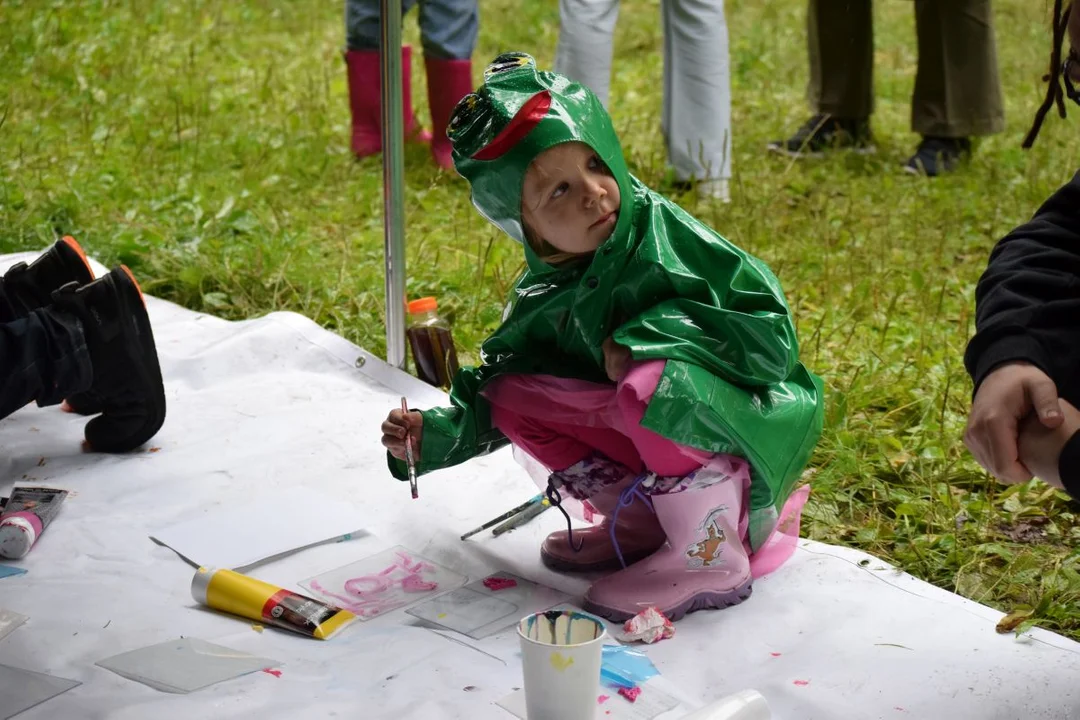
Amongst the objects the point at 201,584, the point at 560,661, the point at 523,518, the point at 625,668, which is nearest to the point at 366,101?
the point at 523,518

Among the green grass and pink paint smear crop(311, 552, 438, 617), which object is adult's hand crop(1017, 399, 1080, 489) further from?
pink paint smear crop(311, 552, 438, 617)

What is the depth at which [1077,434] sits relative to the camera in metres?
1.45

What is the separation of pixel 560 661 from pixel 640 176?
275 centimetres

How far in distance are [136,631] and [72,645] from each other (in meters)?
0.09

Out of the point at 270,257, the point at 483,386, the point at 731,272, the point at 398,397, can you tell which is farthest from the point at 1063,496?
the point at 270,257

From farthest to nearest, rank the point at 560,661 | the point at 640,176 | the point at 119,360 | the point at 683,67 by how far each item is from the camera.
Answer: the point at 640,176 → the point at 683,67 → the point at 119,360 → the point at 560,661

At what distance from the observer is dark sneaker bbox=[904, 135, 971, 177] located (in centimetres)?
436

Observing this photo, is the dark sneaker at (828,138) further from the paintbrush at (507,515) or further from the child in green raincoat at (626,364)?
the child in green raincoat at (626,364)

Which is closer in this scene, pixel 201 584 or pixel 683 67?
pixel 201 584

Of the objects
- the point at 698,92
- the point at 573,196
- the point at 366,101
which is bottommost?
the point at 366,101

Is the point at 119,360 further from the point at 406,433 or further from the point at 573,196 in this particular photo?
the point at 573,196

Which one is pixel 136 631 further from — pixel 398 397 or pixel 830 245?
pixel 830 245

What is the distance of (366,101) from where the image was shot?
14.4 ft

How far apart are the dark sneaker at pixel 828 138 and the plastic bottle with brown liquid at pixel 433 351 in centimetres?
215
